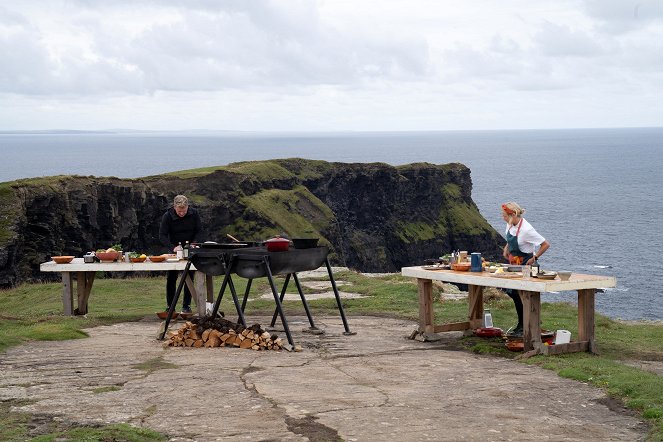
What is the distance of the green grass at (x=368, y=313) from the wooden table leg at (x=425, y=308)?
708mm

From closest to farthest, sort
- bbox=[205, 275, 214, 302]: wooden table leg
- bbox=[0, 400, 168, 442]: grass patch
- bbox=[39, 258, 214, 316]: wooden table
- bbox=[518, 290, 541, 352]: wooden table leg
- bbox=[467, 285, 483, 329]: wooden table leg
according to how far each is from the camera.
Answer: bbox=[0, 400, 168, 442]: grass patch < bbox=[518, 290, 541, 352]: wooden table leg < bbox=[467, 285, 483, 329]: wooden table leg < bbox=[39, 258, 214, 316]: wooden table < bbox=[205, 275, 214, 302]: wooden table leg

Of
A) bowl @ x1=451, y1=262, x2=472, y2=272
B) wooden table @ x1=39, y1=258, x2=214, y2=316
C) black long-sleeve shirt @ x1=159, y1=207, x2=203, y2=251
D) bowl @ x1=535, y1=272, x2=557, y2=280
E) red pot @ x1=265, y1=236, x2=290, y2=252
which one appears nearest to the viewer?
bowl @ x1=535, y1=272, x2=557, y2=280

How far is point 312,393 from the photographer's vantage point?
12.6m

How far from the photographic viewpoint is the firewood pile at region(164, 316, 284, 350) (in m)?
16.4

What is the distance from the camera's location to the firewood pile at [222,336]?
647 inches

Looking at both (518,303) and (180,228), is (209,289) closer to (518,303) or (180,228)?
(180,228)

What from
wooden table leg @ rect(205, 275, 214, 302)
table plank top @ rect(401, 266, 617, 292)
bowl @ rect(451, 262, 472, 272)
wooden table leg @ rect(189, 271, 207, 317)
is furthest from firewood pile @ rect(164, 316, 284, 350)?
wooden table leg @ rect(205, 275, 214, 302)

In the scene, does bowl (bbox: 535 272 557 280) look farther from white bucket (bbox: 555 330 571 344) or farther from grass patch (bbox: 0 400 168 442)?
grass patch (bbox: 0 400 168 442)

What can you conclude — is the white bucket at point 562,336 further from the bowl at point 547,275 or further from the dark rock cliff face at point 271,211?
the dark rock cliff face at point 271,211

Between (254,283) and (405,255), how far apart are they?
86.4 m

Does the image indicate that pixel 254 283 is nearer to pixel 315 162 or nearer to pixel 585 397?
pixel 585 397

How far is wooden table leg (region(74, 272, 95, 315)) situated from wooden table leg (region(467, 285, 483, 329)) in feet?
28.9

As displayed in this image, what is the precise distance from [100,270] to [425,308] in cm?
769

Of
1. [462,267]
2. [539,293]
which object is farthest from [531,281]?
[462,267]
